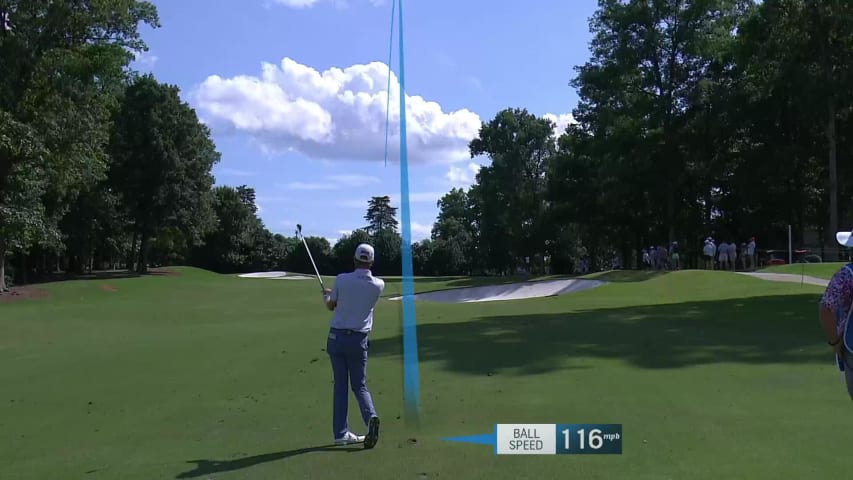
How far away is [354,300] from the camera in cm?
749

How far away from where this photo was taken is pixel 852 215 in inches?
2015

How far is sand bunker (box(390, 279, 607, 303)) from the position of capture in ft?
121

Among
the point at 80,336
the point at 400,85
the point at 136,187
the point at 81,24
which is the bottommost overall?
the point at 80,336

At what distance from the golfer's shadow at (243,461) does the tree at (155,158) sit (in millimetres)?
49879

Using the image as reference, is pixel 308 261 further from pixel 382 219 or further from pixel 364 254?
pixel 364 254

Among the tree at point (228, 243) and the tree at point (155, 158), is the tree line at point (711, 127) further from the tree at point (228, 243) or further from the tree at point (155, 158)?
the tree at point (228, 243)

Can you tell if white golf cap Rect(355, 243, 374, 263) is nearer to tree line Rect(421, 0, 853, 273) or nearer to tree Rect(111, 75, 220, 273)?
tree line Rect(421, 0, 853, 273)

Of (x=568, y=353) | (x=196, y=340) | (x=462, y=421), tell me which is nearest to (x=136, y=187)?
(x=196, y=340)

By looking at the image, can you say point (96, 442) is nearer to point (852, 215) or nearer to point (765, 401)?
point (765, 401)

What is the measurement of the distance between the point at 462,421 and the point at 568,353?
18.2 ft

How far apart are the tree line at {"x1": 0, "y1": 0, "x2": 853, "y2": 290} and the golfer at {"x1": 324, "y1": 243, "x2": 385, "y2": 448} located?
23003mm

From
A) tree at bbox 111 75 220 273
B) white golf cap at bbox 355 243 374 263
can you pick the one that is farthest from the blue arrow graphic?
tree at bbox 111 75 220 273
